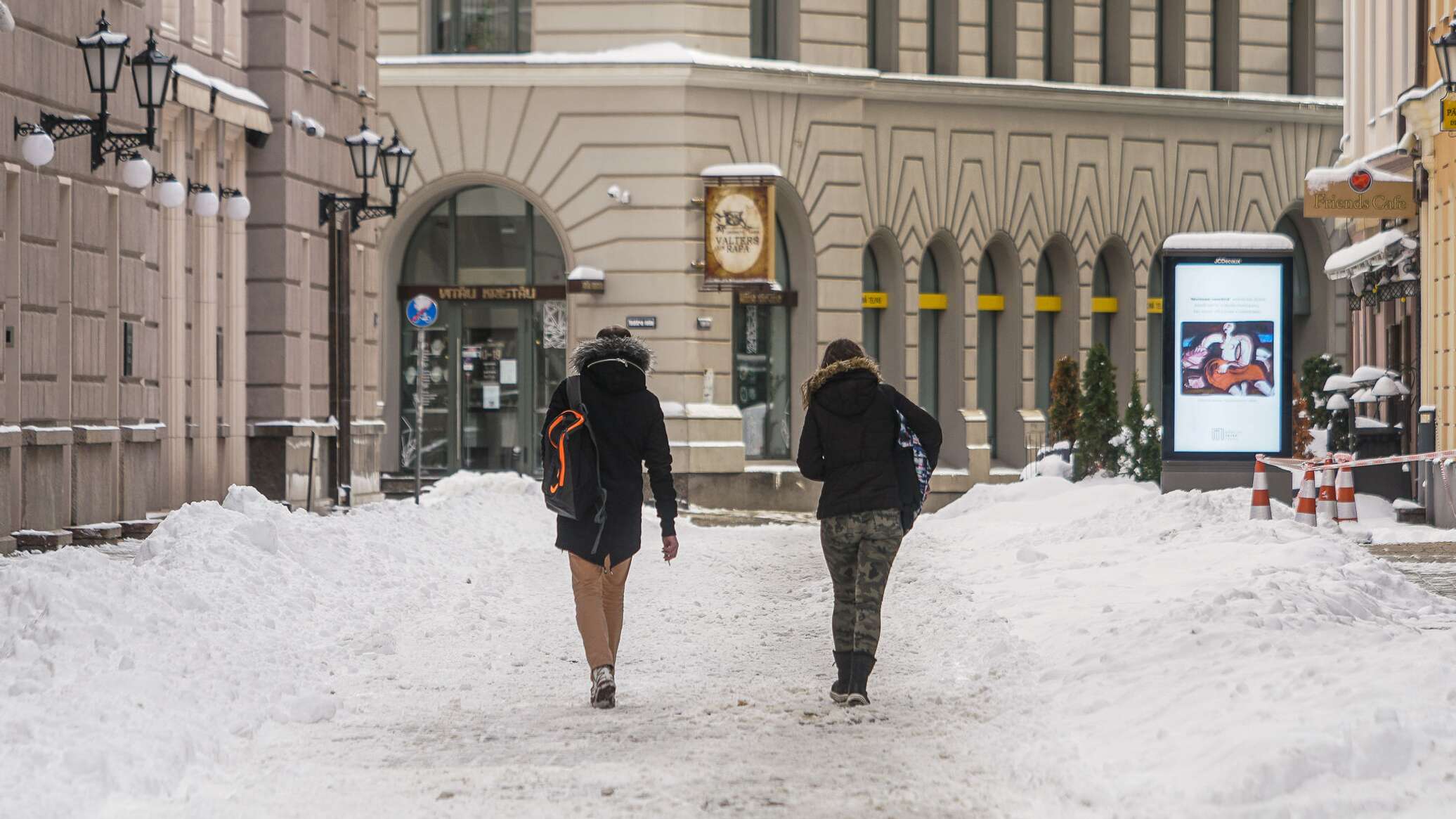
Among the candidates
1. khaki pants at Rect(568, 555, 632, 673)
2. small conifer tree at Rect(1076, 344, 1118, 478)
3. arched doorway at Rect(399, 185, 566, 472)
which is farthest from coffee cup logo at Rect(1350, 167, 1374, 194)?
khaki pants at Rect(568, 555, 632, 673)

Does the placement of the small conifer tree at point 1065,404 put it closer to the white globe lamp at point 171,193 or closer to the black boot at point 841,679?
the white globe lamp at point 171,193

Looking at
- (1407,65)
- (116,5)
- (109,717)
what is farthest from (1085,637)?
(1407,65)

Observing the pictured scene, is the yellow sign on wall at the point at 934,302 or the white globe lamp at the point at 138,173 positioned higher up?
the white globe lamp at the point at 138,173

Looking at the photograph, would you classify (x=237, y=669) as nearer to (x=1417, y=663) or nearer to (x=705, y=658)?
(x=705, y=658)

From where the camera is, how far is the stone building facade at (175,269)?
55.9 ft

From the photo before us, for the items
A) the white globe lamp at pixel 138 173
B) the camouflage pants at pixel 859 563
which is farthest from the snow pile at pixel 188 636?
the white globe lamp at pixel 138 173

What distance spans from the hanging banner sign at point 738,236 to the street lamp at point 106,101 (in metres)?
15.4

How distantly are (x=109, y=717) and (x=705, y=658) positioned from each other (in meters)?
4.24

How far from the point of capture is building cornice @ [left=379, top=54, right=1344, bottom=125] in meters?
33.2

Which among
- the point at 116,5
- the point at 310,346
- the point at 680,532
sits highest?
the point at 116,5

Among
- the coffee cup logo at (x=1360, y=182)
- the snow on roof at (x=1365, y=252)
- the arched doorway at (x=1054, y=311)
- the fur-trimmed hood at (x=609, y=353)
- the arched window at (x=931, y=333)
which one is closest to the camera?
the fur-trimmed hood at (x=609, y=353)

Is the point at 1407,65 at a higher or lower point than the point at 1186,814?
higher

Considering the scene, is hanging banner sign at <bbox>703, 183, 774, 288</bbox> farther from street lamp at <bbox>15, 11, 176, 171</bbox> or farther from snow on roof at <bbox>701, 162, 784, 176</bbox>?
street lamp at <bbox>15, 11, 176, 171</bbox>

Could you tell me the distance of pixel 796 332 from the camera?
115ft
